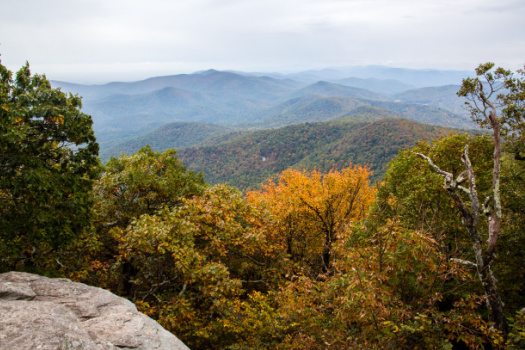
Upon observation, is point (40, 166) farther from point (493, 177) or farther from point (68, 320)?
point (493, 177)

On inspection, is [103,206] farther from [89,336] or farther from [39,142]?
[89,336]

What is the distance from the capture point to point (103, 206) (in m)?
15.4

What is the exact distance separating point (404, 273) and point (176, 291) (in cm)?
1062

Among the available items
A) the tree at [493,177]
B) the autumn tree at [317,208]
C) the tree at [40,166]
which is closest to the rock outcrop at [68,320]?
the tree at [40,166]

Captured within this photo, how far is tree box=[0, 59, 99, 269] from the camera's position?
367 inches

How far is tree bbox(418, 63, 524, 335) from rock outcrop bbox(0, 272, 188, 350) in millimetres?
8609

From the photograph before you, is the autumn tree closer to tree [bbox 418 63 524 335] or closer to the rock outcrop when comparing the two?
tree [bbox 418 63 524 335]

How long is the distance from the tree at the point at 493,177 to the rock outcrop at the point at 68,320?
8609 millimetres

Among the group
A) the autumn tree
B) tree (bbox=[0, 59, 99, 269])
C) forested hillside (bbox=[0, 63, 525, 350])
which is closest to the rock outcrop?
tree (bbox=[0, 59, 99, 269])

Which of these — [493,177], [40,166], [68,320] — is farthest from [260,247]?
[493,177]

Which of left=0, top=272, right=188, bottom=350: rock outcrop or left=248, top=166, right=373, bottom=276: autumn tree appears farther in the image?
left=248, top=166, right=373, bottom=276: autumn tree

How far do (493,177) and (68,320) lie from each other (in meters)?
15.7

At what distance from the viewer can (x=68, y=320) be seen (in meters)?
6.07

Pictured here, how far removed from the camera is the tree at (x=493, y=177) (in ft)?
30.8
